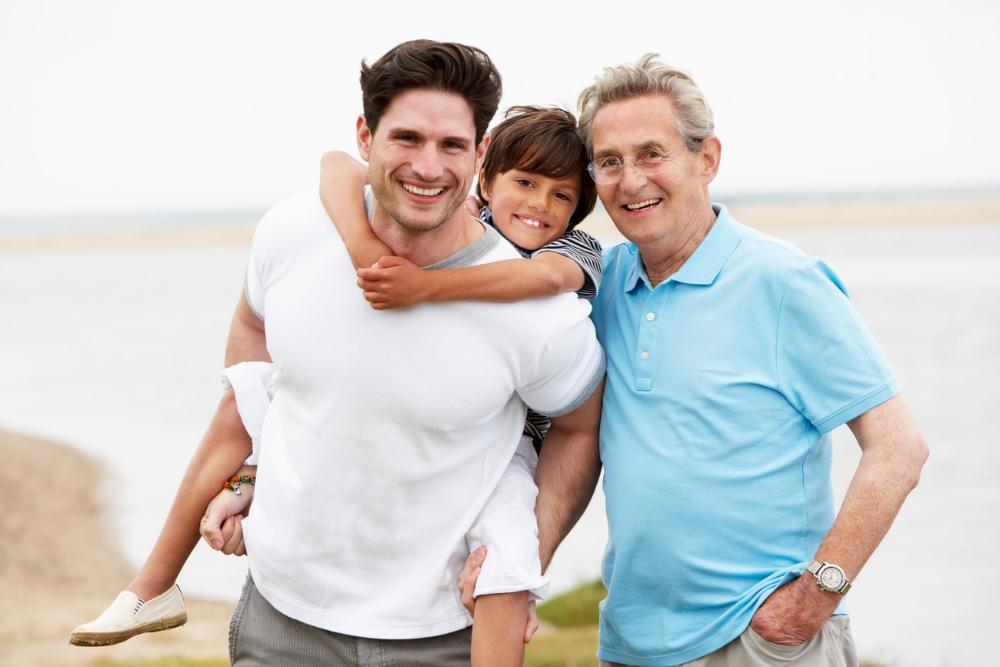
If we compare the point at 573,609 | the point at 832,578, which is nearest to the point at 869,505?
the point at 832,578

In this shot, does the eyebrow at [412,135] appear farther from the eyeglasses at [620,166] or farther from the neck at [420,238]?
the eyeglasses at [620,166]

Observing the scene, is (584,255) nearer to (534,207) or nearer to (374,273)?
(534,207)

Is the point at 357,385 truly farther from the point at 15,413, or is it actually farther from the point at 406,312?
the point at 15,413

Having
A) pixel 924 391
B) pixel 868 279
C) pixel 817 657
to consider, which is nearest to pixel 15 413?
pixel 924 391

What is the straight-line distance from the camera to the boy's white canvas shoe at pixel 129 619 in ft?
9.19

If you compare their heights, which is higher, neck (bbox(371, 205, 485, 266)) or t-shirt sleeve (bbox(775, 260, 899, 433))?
neck (bbox(371, 205, 485, 266))

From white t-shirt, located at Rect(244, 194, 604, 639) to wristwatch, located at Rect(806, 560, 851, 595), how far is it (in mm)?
653

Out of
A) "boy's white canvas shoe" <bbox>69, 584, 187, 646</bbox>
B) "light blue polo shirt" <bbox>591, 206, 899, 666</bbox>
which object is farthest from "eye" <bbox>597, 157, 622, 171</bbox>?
"boy's white canvas shoe" <bbox>69, 584, 187, 646</bbox>

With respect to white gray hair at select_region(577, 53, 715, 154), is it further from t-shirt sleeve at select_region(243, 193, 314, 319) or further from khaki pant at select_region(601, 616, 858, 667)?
khaki pant at select_region(601, 616, 858, 667)

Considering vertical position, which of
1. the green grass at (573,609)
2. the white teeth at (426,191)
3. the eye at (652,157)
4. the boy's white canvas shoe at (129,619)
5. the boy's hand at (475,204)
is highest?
the eye at (652,157)

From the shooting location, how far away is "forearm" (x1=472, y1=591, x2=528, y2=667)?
2479 mm

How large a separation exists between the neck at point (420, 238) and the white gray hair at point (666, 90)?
501 millimetres

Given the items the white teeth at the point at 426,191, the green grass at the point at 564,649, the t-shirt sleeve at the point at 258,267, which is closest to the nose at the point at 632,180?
the white teeth at the point at 426,191

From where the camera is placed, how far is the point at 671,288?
2672 mm
